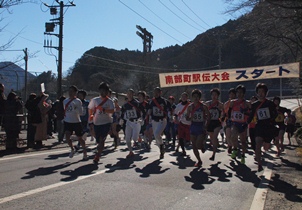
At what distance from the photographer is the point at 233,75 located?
23062mm

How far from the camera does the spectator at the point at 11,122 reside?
39.3ft

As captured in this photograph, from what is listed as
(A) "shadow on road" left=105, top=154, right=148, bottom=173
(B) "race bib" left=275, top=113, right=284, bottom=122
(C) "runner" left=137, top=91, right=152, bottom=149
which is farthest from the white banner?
(A) "shadow on road" left=105, top=154, right=148, bottom=173

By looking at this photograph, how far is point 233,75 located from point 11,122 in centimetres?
1530

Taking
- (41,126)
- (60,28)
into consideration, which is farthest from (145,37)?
(41,126)

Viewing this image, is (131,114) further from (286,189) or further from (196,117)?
(286,189)

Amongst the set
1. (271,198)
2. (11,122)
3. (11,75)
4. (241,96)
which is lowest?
(271,198)

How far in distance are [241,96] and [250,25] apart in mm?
5063

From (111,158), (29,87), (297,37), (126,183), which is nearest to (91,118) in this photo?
(111,158)

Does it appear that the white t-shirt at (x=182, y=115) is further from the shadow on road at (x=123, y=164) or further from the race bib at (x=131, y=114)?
the shadow on road at (x=123, y=164)

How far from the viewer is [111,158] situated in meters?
10.5

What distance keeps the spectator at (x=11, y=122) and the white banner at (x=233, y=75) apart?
46.4 ft

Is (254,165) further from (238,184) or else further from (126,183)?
(126,183)

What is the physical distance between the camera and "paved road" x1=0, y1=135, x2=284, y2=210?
550 centimetres

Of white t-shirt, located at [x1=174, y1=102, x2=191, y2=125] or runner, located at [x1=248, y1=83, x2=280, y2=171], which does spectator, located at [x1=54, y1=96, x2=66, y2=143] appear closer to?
white t-shirt, located at [x1=174, y1=102, x2=191, y2=125]
